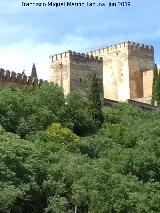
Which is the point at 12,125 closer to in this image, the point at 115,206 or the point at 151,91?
the point at 115,206

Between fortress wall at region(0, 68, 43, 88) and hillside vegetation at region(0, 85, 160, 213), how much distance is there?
4090 mm

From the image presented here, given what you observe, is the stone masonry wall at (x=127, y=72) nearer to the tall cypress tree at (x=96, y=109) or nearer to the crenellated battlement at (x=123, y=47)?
the crenellated battlement at (x=123, y=47)

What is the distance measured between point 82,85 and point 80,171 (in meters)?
25.5

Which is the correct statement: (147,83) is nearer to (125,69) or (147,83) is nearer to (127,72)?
(127,72)

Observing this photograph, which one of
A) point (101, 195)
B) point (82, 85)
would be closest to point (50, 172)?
point (101, 195)

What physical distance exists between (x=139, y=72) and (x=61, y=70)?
823 cm

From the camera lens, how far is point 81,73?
54281 millimetres

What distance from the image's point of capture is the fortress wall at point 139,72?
193 feet

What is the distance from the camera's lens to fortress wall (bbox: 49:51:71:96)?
53.5m

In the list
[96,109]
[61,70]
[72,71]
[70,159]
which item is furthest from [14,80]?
[70,159]

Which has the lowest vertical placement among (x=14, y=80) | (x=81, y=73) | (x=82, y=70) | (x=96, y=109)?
(x=96, y=109)

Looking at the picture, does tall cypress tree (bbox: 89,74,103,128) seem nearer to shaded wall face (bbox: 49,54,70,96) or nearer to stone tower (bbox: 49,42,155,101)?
shaded wall face (bbox: 49,54,70,96)

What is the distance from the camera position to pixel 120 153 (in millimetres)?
31750

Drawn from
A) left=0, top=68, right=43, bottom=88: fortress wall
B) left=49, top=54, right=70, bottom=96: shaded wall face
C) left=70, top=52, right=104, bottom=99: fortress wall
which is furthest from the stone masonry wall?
left=0, top=68, right=43, bottom=88: fortress wall
